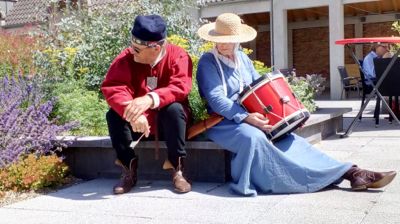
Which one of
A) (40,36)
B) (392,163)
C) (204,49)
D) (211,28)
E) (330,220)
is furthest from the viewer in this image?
(40,36)

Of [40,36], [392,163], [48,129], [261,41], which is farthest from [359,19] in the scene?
[48,129]

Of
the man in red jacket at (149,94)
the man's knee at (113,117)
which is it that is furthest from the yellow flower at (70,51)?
the man's knee at (113,117)

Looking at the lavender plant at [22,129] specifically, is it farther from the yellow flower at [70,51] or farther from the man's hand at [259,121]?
the man's hand at [259,121]

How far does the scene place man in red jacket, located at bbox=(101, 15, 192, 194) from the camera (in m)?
4.67

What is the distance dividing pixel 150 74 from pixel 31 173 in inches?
51.7

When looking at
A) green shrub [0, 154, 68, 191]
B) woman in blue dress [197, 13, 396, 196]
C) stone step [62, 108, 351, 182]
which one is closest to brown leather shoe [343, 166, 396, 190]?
woman in blue dress [197, 13, 396, 196]

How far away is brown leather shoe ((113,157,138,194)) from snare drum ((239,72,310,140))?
1.10m

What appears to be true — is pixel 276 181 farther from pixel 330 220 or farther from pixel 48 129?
pixel 48 129

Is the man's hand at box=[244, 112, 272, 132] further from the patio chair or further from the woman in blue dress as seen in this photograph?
the patio chair

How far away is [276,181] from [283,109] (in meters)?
0.57

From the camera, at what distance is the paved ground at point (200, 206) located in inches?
155

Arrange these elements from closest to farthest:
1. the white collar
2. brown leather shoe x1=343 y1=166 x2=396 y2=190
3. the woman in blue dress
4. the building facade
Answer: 1. brown leather shoe x1=343 y1=166 x2=396 y2=190
2. the woman in blue dress
3. the white collar
4. the building facade

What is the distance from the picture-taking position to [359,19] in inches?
782

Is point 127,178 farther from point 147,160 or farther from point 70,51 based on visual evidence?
point 70,51
